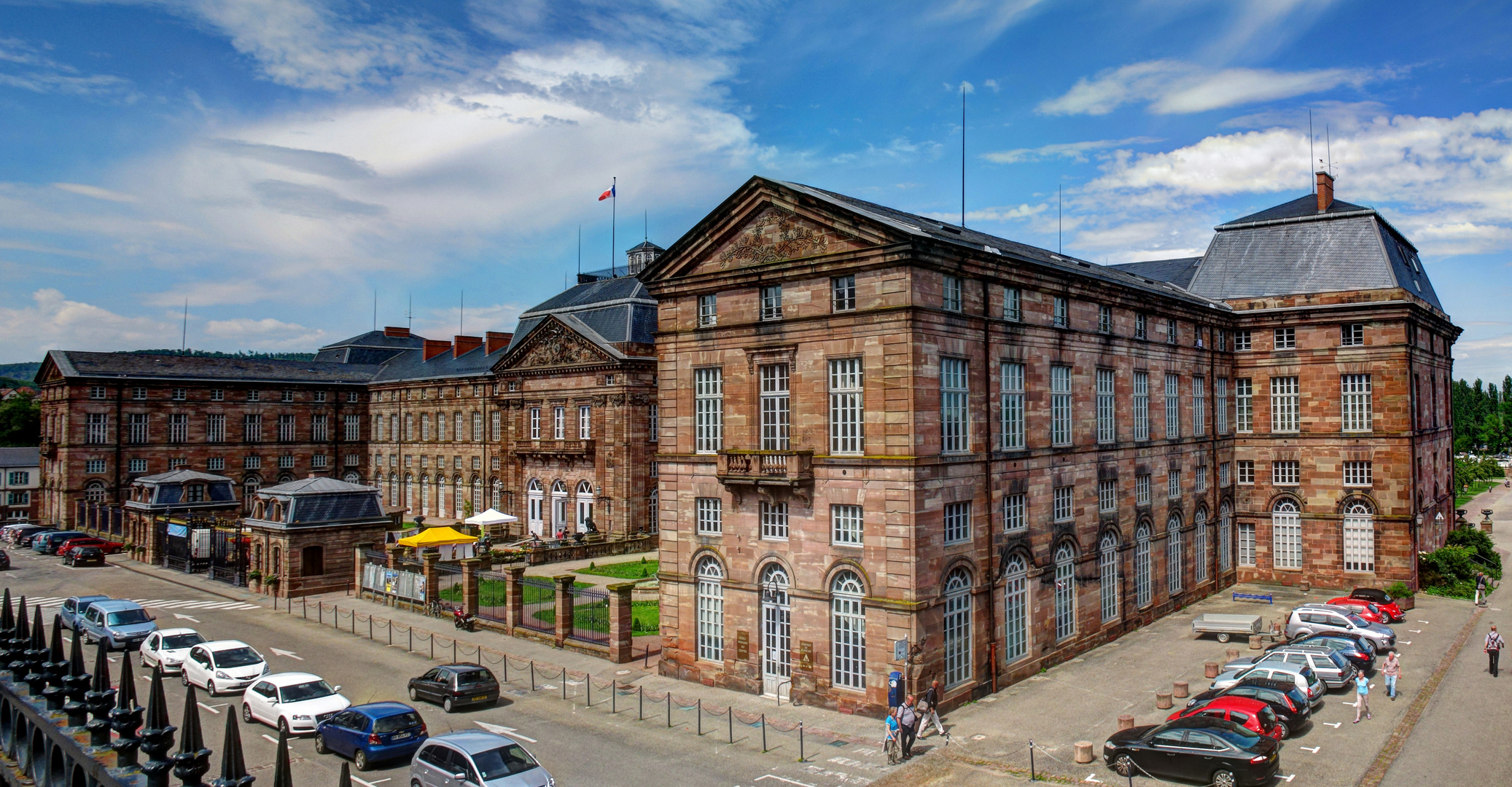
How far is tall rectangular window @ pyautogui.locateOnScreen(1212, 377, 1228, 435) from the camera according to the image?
46.2 metres

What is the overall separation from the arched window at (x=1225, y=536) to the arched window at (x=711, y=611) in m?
28.3

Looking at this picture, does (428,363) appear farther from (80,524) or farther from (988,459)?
(988,459)

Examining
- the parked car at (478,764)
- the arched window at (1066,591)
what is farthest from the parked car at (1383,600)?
the parked car at (478,764)

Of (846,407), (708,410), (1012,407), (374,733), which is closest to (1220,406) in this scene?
(1012,407)

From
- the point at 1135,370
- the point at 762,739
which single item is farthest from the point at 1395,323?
the point at 762,739

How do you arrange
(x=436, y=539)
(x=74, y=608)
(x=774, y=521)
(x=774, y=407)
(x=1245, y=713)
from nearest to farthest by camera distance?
(x=1245, y=713) → (x=774, y=521) → (x=774, y=407) → (x=74, y=608) → (x=436, y=539)

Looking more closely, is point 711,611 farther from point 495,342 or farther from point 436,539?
point 495,342

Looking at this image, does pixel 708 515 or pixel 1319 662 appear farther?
pixel 708 515

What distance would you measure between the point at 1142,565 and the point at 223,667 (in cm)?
3369

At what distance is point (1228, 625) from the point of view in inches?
1389

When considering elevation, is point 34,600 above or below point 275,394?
below

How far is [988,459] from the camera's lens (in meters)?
29.6

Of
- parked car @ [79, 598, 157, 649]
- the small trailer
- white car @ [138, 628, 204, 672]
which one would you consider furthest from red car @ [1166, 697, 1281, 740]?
parked car @ [79, 598, 157, 649]

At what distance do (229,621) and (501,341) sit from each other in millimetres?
40984
